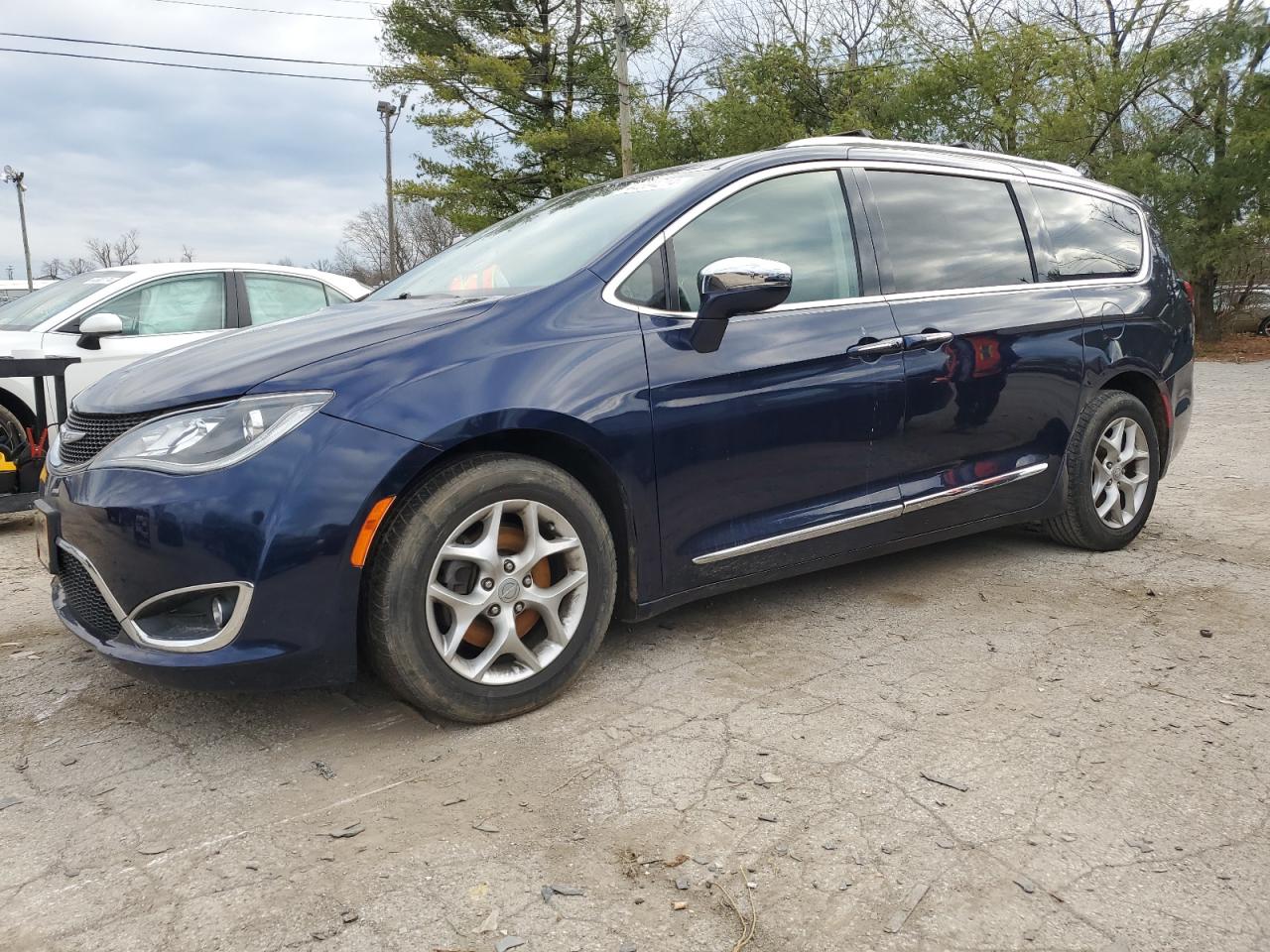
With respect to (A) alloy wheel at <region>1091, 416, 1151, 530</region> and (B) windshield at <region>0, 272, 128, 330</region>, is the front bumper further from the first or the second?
(B) windshield at <region>0, 272, 128, 330</region>

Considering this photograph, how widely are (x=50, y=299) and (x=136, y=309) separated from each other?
0.63 meters

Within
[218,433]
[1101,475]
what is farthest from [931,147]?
[218,433]

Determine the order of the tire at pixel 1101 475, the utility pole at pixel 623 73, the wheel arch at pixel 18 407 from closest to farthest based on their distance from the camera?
the tire at pixel 1101 475
the wheel arch at pixel 18 407
the utility pole at pixel 623 73

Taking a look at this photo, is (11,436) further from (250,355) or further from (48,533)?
(250,355)

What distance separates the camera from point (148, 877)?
2121 millimetres

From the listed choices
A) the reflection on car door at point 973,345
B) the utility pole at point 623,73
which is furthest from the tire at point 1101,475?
the utility pole at point 623,73

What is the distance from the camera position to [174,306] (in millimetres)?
6680

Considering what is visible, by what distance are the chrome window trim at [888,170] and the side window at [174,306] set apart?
4.67m

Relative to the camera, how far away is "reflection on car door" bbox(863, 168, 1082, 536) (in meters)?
3.66

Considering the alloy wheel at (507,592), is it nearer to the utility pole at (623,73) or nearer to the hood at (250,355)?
the hood at (250,355)

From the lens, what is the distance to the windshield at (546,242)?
10.6ft

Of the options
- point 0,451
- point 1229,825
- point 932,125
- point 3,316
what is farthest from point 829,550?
point 932,125

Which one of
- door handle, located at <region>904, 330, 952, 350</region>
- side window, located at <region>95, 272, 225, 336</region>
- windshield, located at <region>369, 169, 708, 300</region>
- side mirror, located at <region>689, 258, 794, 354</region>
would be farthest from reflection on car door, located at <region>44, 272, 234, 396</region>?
door handle, located at <region>904, 330, 952, 350</region>

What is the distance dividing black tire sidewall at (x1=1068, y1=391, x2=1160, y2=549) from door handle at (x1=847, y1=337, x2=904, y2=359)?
1282 millimetres
